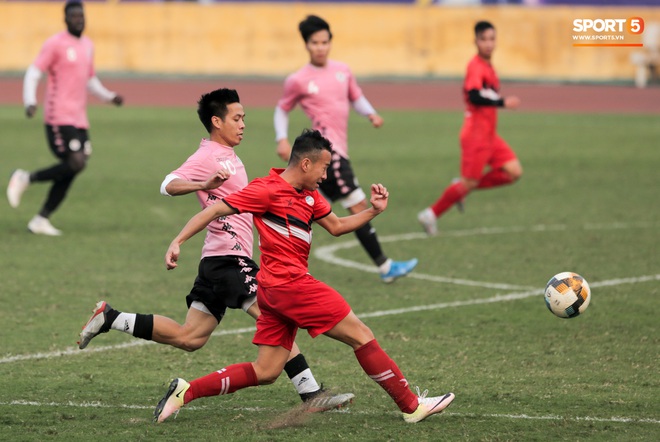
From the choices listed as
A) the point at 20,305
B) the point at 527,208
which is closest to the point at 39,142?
the point at 527,208

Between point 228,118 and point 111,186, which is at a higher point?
point 228,118

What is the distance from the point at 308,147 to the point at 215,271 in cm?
97

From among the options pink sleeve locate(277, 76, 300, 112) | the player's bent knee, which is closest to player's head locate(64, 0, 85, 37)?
pink sleeve locate(277, 76, 300, 112)

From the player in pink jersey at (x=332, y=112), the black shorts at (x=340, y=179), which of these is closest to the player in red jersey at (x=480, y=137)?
the player in pink jersey at (x=332, y=112)

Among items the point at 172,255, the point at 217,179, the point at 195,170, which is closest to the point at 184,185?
the point at 195,170

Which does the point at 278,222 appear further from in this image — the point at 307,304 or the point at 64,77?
the point at 64,77

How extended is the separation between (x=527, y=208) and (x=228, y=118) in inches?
366

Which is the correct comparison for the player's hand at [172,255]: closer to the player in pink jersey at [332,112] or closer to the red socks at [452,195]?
the player in pink jersey at [332,112]

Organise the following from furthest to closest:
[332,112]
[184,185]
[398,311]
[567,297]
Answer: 1. [332,112]
2. [398,311]
3. [567,297]
4. [184,185]

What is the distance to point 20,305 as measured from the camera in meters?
9.85

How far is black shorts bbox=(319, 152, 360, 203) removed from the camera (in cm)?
1102

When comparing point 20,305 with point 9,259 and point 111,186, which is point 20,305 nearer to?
point 9,259

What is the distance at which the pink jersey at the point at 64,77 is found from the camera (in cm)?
1380

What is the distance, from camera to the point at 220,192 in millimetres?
7148
